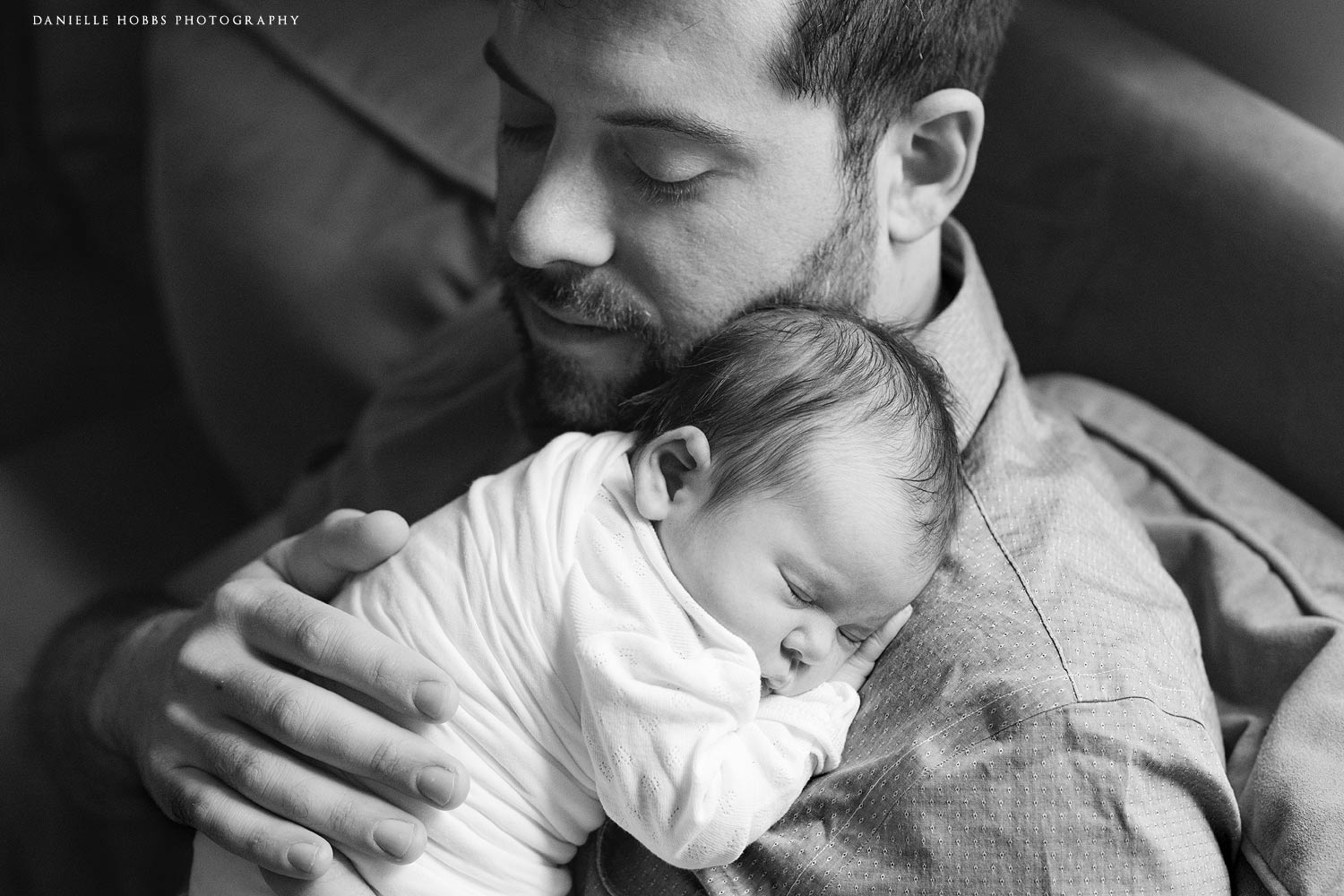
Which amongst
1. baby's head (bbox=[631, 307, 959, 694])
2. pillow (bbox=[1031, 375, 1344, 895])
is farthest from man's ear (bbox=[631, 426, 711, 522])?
pillow (bbox=[1031, 375, 1344, 895])

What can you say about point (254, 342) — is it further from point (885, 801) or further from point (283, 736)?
point (885, 801)

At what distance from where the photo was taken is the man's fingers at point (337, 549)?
3.31 feet

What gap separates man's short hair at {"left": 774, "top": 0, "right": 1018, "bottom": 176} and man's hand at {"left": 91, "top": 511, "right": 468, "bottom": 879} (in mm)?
572

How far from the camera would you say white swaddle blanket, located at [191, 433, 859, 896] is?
0.88 meters

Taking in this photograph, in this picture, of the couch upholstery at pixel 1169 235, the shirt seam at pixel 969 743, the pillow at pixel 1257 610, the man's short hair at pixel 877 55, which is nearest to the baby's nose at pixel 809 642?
the shirt seam at pixel 969 743

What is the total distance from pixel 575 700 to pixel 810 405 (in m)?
0.31

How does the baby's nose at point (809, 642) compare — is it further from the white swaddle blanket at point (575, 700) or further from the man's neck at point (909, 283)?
the man's neck at point (909, 283)

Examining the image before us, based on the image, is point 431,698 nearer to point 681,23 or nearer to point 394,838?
point 394,838

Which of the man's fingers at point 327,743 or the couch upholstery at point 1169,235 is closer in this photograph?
the man's fingers at point 327,743

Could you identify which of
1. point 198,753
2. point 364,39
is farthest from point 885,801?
point 364,39

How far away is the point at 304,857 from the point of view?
0.93 metres

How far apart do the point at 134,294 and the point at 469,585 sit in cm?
186

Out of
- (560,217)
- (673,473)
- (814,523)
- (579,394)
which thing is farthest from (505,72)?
(814,523)

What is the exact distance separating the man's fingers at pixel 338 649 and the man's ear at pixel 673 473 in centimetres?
22
